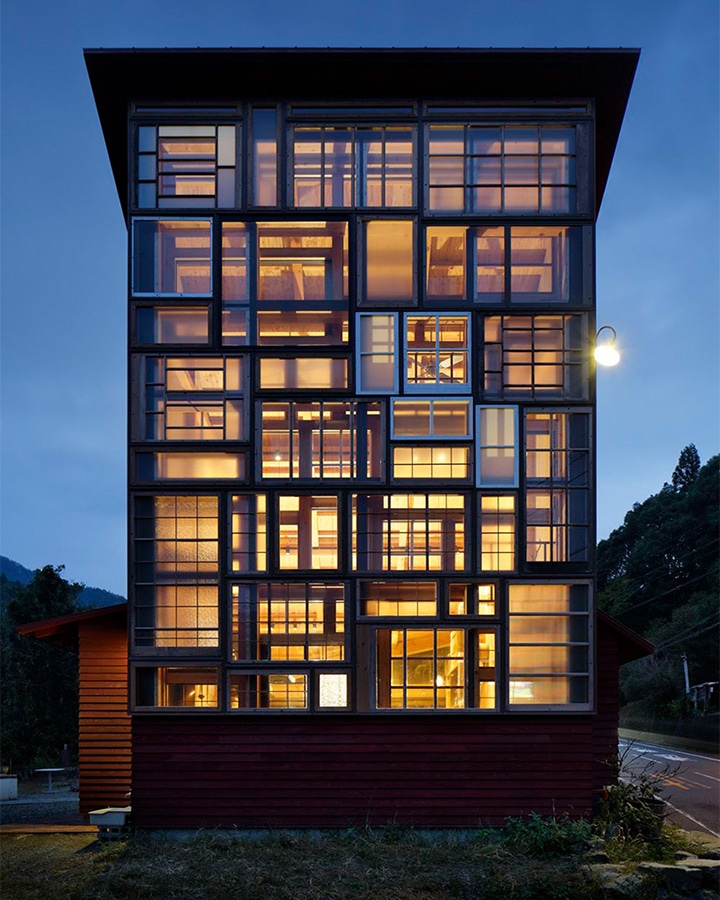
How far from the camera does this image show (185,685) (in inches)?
615

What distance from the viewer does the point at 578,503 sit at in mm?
15898

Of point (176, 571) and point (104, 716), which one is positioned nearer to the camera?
point (176, 571)

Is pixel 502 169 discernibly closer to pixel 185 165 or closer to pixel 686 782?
pixel 185 165

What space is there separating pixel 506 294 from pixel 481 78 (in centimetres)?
445

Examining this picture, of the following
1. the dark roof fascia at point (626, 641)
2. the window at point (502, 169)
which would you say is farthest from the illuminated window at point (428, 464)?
the window at point (502, 169)

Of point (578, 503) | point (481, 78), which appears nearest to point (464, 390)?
point (578, 503)

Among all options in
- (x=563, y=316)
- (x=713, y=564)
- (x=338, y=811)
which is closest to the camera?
(x=338, y=811)

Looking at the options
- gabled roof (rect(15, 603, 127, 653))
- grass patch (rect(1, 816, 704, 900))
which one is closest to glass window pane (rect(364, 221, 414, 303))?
gabled roof (rect(15, 603, 127, 653))

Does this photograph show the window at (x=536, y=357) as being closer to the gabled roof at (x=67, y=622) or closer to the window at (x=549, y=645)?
the window at (x=549, y=645)

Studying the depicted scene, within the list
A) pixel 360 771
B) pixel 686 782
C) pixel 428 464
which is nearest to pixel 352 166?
pixel 428 464

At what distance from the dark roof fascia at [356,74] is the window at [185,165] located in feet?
2.36

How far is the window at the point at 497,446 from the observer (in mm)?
15969

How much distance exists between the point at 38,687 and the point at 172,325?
20328mm

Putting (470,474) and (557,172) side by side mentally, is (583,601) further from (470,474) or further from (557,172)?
(557,172)
